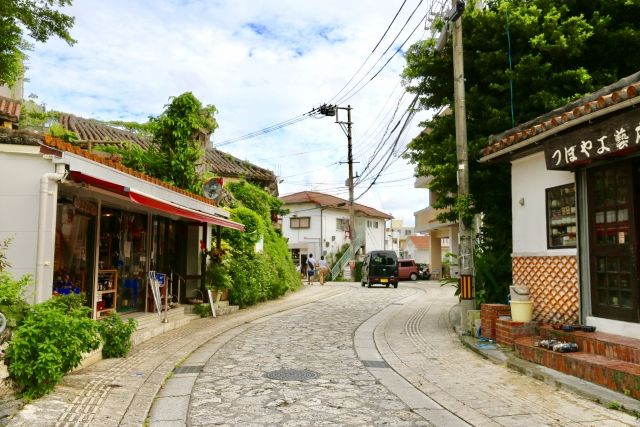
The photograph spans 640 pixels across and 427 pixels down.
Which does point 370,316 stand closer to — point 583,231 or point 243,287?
point 243,287

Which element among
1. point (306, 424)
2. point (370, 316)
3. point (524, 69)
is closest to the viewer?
point (306, 424)

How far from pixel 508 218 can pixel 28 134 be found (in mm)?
9657

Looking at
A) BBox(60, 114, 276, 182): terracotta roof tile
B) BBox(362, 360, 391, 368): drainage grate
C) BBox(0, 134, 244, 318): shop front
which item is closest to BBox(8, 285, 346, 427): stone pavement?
BBox(0, 134, 244, 318): shop front

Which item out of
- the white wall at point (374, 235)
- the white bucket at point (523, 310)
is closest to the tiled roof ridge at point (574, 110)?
the white bucket at point (523, 310)

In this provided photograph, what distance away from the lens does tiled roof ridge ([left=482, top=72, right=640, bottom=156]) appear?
6492 millimetres

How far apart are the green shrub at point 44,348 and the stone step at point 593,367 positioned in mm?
6166

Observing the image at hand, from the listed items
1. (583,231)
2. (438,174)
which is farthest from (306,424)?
(438,174)

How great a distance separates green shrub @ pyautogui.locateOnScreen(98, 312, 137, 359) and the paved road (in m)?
1.06

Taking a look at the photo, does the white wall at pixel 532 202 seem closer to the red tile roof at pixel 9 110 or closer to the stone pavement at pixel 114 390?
the stone pavement at pixel 114 390

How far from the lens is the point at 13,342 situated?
5.55 meters

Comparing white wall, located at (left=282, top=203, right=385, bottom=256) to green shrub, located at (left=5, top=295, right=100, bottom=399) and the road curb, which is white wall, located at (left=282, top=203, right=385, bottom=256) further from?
green shrub, located at (left=5, top=295, right=100, bottom=399)

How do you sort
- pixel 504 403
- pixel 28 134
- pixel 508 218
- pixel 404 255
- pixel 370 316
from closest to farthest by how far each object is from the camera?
pixel 504 403 → pixel 28 134 → pixel 508 218 → pixel 370 316 → pixel 404 255

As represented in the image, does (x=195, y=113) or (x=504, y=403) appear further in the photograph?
(x=195, y=113)

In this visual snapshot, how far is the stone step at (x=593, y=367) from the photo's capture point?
19.2ft
